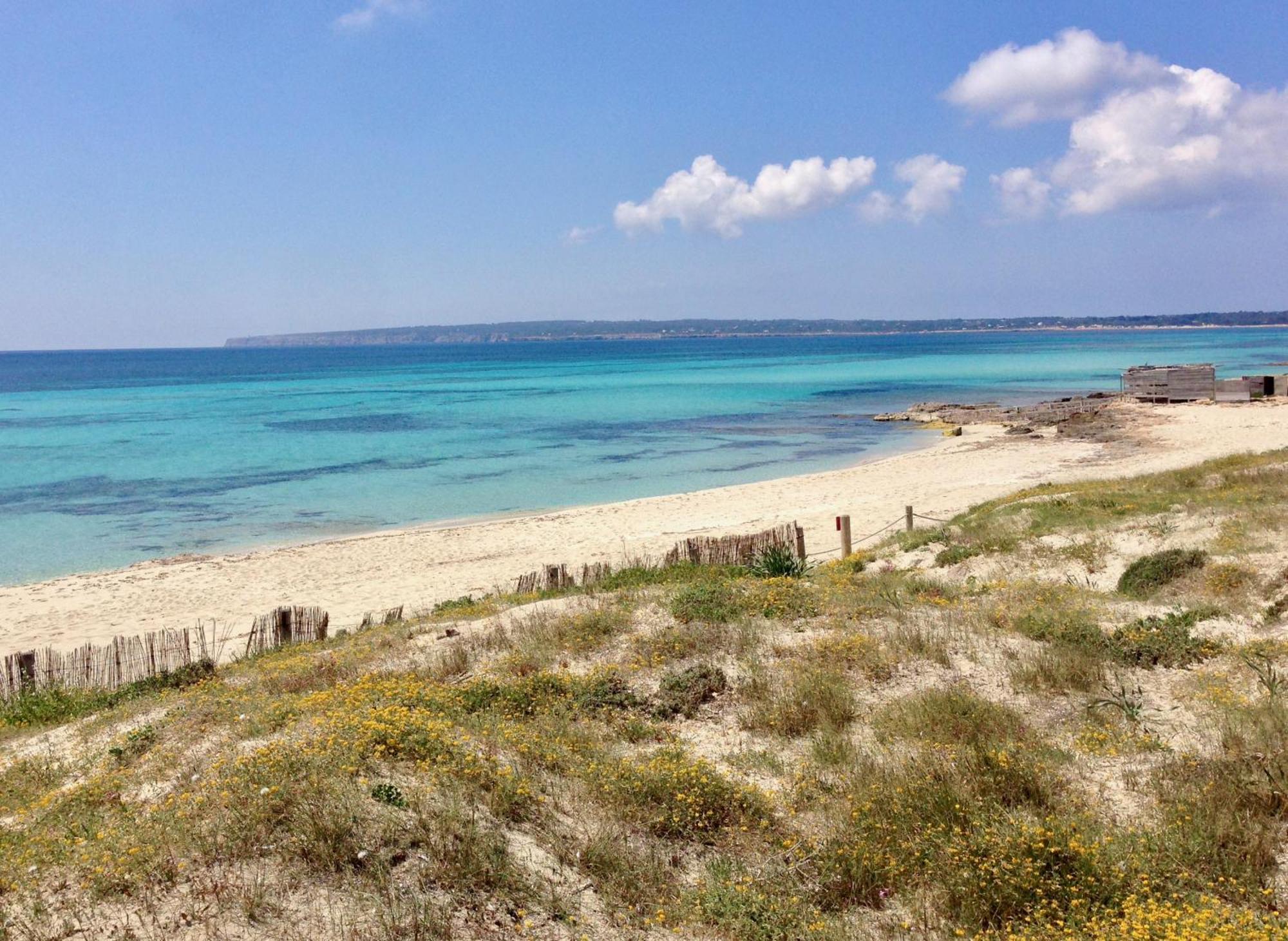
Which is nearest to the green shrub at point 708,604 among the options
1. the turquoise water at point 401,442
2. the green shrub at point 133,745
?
the green shrub at point 133,745

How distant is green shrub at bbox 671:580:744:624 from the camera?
10.8 m

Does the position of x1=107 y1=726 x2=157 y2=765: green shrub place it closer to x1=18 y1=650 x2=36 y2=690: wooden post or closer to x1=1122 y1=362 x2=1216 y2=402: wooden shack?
x1=18 y1=650 x2=36 y2=690: wooden post

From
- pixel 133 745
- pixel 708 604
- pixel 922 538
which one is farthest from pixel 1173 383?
pixel 133 745

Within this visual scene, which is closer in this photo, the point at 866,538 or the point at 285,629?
the point at 285,629

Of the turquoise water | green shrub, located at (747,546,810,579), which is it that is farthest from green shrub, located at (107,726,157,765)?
the turquoise water

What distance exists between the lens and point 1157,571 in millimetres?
11688

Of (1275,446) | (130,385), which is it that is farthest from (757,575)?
(130,385)

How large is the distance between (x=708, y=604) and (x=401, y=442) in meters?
38.6

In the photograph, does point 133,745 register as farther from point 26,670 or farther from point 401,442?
point 401,442

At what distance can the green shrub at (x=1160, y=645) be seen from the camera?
8.69m

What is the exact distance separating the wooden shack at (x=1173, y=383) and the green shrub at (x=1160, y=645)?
1715 inches

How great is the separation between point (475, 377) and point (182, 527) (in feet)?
277

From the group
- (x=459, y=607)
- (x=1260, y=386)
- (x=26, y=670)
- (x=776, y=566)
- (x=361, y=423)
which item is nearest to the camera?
(x=26, y=670)

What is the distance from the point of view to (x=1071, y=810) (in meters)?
6.02
